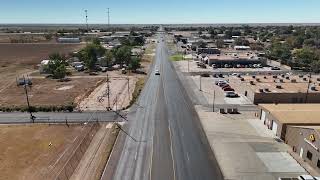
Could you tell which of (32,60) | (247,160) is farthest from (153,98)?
(32,60)

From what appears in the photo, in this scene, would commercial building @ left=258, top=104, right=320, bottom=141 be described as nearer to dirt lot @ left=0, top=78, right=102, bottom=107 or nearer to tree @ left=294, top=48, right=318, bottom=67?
dirt lot @ left=0, top=78, right=102, bottom=107

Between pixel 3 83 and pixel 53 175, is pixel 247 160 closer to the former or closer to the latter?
pixel 53 175

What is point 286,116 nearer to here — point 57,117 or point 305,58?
point 57,117

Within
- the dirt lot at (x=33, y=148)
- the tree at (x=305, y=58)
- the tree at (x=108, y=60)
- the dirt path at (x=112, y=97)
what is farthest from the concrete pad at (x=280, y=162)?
the tree at (x=108, y=60)

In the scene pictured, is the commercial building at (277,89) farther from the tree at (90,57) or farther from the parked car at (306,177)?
the tree at (90,57)

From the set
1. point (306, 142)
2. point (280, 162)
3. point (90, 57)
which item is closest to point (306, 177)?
point (280, 162)

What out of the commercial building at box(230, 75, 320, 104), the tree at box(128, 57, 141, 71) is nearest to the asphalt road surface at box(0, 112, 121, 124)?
the commercial building at box(230, 75, 320, 104)
